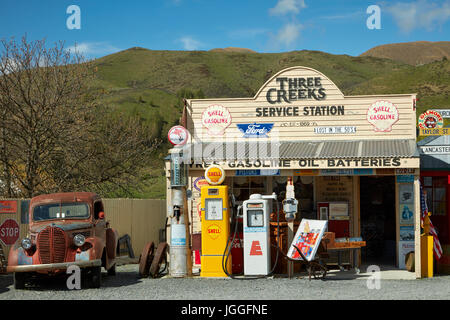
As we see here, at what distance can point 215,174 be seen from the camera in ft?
44.3

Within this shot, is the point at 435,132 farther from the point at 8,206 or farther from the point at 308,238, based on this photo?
the point at 8,206

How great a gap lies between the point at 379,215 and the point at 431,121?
13.2ft

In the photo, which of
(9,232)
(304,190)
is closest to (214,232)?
(304,190)

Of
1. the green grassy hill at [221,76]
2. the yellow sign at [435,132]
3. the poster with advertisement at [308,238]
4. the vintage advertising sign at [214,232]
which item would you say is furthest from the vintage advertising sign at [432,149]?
the green grassy hill at [221,76]

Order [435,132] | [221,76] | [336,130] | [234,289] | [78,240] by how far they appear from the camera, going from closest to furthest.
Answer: [234,289]
[78,240]
[435,132]
[336,130]
[221,76]

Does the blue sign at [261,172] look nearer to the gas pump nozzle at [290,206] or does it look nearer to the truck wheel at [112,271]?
the gas pump nozzle at [290,206]

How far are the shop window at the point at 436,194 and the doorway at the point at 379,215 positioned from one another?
1874 mm

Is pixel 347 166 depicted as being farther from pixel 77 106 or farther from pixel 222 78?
pixel 222 78

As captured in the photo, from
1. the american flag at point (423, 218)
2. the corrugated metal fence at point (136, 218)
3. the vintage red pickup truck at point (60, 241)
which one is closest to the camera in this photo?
the vintage red pickup truck at point (60, 241)

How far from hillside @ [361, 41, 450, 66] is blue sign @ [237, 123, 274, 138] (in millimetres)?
151118

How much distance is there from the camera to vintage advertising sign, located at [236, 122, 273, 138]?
53.0 feet

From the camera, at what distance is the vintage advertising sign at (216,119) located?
16.3m
